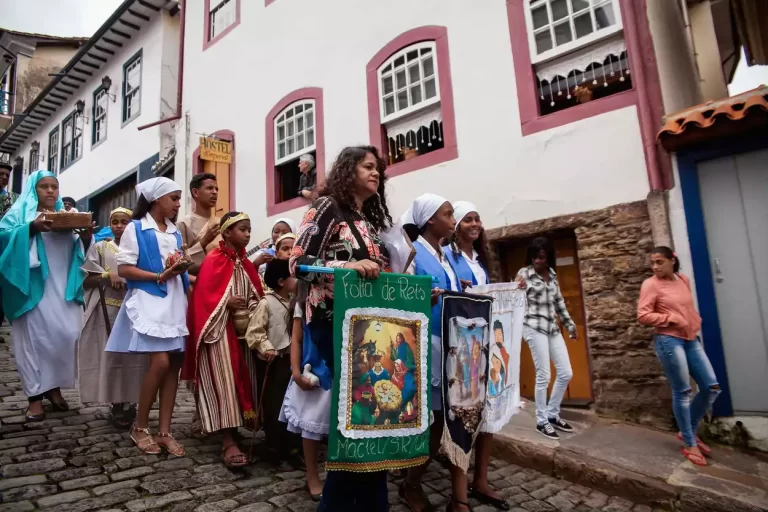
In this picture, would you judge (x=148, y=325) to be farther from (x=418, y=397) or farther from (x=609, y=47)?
(x=609, y=47)

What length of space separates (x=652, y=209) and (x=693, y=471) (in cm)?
252

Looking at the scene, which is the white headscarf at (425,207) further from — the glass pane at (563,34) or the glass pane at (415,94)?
the glass pane at (415,94)

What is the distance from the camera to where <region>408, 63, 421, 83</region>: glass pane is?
7.22 m

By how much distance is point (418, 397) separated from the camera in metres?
2.23

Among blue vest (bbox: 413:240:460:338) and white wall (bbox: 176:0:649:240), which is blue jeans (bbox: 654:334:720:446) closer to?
white wall (bbox: 176:0:649:240)

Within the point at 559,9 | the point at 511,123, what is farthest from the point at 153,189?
the point at 559,9

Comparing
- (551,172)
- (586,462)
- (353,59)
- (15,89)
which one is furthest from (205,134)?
(15,89)

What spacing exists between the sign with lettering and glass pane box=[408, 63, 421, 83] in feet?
16.0

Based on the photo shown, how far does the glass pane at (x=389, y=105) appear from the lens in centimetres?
748

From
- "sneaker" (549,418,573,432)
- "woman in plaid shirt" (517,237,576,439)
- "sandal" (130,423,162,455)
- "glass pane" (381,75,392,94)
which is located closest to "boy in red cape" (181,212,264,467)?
"sandal" (130,423,162,455)

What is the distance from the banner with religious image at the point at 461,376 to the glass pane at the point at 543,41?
4551mm

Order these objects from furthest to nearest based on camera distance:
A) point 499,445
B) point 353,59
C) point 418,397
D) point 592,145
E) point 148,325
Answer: point 353,59 → point 592,145 → point 499,445 → point 148,325 → point 418,397

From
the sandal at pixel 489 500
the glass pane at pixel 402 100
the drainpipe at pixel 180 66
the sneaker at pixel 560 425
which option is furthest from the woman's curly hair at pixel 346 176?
the drainpipe at pixel 180 66

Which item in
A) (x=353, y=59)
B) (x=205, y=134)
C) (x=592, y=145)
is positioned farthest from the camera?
(x=205, y=134)
